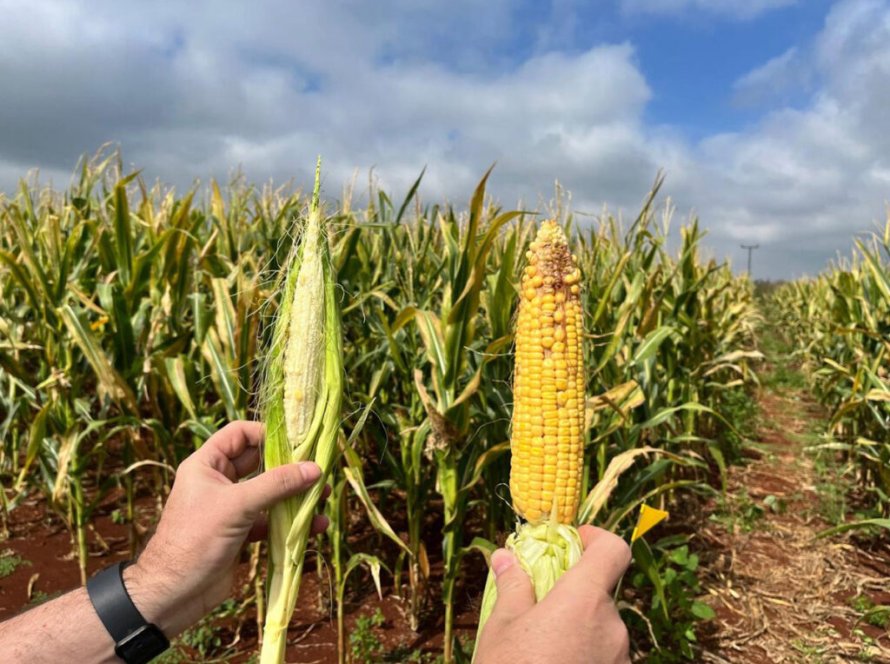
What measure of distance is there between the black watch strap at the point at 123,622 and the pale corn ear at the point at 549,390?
958 millimetres

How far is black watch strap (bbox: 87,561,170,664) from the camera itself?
4.91 feet

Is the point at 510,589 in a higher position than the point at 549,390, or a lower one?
lower

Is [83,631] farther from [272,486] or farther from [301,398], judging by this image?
[301,398]

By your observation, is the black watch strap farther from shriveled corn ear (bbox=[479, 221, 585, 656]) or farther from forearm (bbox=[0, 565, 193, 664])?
shriveled corn ear (bbox=[479, 221, 585, 656])

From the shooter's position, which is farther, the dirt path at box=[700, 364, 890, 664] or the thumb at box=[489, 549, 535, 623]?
the dirt path at box=[700, 364, 890, 664]

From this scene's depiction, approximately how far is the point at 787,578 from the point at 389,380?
3272 millimetres

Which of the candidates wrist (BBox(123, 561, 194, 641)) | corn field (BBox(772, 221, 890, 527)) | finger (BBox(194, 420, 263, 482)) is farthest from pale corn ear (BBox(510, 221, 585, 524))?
corn field (BBox(772, 221, 890, 527))

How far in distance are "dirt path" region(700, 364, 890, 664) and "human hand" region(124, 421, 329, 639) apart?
10.5ft

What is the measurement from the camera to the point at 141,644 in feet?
4.94

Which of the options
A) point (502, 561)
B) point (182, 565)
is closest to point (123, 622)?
point (182, 565)

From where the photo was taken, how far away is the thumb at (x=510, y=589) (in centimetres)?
137

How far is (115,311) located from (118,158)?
3233 mm

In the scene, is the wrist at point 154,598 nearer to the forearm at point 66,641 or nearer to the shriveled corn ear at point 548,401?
the forearm at point 66,641

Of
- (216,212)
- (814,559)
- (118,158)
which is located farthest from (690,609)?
(118,158)
